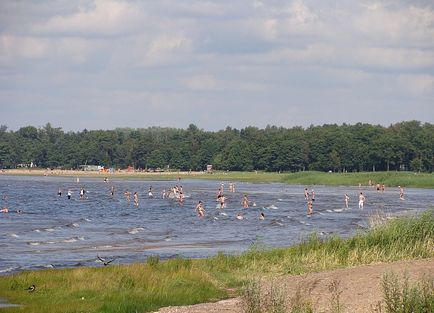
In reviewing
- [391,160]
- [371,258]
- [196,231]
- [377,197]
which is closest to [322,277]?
[371,258]

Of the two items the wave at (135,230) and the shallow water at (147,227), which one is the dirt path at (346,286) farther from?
the wave at (135,230)

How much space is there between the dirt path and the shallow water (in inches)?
566

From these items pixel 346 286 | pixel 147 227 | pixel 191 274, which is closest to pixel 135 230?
pixel 147 227

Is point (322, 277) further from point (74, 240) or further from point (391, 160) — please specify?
point (391, 160)

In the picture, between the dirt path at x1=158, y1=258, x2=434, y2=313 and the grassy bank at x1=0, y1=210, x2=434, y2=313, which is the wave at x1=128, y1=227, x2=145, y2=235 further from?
the dirt path at x1=158, y1=258, x2=434, y2=313

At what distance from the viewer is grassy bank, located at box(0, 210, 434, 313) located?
26.1 metres

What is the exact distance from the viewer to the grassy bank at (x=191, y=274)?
26.1 metres

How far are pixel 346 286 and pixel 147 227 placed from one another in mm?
40857

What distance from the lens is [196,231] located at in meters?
62.7

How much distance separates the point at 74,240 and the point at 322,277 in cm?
2814

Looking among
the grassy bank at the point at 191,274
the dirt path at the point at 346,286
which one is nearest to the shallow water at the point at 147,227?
the grassy bank at the point at 191,274

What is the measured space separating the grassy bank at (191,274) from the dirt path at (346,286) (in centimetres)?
156

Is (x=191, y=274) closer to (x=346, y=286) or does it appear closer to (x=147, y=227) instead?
(x=346, y=286)

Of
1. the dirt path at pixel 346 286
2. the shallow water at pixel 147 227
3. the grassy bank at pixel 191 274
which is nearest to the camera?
the dirt path at pixel 346 286
